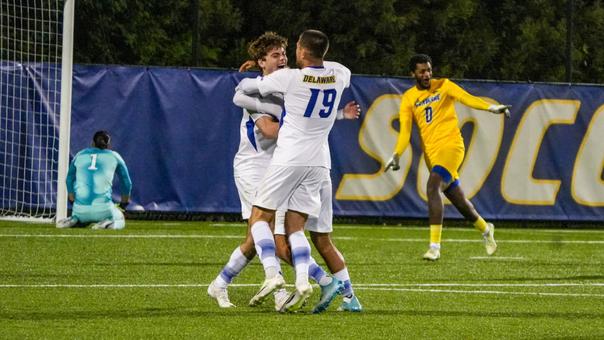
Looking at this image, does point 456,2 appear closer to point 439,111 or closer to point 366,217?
point 366,217

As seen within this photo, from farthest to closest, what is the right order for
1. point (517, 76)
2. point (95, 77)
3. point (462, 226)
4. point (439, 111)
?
point (517, 76)
point (462, 226)
point (95, 77)
point (439, 111)

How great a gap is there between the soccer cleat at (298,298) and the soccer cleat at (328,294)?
116 millimetres

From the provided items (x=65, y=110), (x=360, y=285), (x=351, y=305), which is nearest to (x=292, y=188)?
(x=351, y=305)

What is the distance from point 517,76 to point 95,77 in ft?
39.7

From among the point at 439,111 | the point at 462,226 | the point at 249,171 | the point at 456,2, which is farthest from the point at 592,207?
the point at 249,171

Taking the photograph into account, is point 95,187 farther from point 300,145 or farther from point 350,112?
point 300,145

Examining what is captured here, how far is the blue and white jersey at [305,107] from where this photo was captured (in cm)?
1015

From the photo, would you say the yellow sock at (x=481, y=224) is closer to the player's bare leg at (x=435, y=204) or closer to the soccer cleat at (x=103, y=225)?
the player's bare leg at (x=435, y=204)

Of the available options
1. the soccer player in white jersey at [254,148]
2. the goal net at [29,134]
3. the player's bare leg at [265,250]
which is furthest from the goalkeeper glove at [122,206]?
the player's bare leg at [265,250]

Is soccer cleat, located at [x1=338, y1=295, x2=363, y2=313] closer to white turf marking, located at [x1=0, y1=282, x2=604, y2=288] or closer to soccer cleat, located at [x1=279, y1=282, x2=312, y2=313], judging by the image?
soccer cleat, located at [x1=279, y1=282, x2=312, y2=313]

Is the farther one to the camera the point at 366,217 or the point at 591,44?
the point at 591,44

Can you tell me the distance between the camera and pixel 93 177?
20.1 meters

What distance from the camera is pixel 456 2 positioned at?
32219 mm

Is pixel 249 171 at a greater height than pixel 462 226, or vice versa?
pixel 249 171
